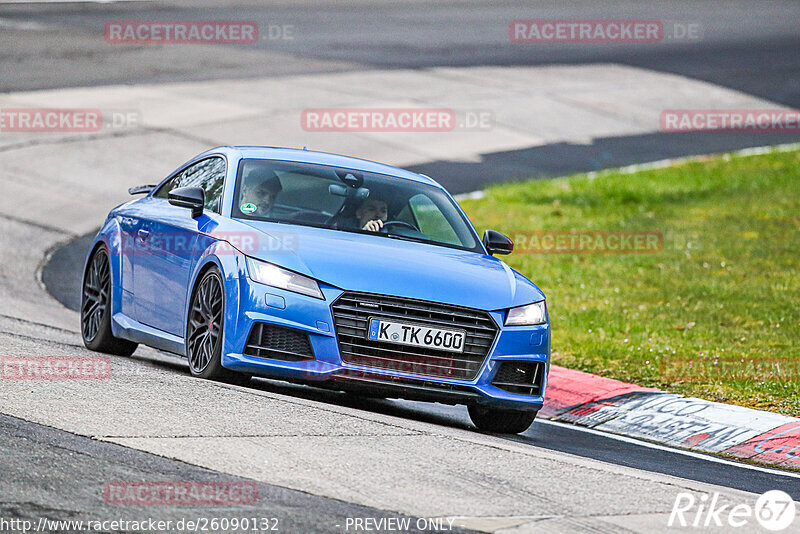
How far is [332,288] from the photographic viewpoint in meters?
7.88

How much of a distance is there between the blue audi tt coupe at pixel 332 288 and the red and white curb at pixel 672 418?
4.30 feet

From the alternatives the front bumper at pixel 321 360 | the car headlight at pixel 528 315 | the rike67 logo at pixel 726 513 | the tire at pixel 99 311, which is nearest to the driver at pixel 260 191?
the front bumper at pixel 321 360

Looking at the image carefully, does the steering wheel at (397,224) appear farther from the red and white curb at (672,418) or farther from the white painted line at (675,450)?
the red and white curb at (672,418)

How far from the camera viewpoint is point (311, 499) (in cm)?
582

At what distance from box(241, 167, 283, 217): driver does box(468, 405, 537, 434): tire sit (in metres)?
1.85

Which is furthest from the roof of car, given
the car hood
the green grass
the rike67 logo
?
the rike67 logo

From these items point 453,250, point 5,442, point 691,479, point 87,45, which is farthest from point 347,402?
point 87,45

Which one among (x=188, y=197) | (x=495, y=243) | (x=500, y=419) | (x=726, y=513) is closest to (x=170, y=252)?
(x=188, y=197)

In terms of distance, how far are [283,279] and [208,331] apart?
0.72m

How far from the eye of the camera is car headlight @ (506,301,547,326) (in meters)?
8.26

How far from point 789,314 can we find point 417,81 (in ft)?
51.2

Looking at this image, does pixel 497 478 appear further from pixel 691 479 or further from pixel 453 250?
pixel 453 250

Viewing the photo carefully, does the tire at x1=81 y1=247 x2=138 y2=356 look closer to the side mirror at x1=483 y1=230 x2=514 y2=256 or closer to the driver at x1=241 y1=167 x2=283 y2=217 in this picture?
the driver at x1=241 y1=167 x2=283 y2=217

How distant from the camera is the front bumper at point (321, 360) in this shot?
785 cm
